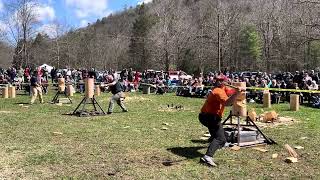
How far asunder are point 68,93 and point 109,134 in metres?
15.4

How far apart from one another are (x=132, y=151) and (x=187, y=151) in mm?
1188

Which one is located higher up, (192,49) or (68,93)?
(192,49)

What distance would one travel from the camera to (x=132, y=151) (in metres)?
10.2

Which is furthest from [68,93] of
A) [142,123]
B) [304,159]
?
[304,159]

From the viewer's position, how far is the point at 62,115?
A: 17375 millimetres

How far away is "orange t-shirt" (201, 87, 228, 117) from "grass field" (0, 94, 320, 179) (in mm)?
972

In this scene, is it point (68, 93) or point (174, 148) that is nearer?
point (174, 148)

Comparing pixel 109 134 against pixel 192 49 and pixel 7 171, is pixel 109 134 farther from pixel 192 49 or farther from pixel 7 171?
pixel 192 49

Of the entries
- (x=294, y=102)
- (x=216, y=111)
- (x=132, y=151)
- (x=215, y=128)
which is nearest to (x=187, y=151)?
(x=215, y=128)

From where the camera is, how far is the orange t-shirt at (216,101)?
9289 millimetres

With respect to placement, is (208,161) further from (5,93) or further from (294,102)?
(5,93)

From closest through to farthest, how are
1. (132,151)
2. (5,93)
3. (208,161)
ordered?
(208,161), (132,151), (5,93)

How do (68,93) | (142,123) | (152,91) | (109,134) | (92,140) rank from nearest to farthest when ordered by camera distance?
(92,140) < (109,134) < (142,123) < (68,93) < (152,91)

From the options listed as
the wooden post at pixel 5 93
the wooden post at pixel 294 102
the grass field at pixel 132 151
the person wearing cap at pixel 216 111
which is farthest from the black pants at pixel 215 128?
the wooden post at pixel 5 93
